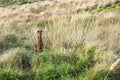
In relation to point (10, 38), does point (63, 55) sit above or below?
above

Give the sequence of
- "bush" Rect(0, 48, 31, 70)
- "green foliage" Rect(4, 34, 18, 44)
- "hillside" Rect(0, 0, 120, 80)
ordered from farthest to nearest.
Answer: "green foliage" Rect(4, 34, 18, 44), "bush" Rect(0, 48, 31, 70), "hillside" Rect(0, 0, 120, 80)

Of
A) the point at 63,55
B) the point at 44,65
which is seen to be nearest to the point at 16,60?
the point at 44,65

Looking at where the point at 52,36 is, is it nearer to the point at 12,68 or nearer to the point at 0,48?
the point at 0,48

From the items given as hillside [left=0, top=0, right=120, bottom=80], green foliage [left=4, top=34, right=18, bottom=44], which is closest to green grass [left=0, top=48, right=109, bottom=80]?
hillside [left=0, top=0, right=120, bottom=80]

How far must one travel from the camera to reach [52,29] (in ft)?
28.3

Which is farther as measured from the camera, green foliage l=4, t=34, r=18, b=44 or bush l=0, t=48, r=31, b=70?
green foliage l=4, t=34, r=18, b=44

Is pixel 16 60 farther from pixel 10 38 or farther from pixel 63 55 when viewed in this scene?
pixel 10 38

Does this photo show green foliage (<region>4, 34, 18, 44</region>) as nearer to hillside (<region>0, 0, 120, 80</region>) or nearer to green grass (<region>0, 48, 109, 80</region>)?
hillside (<region>0, 0, 120, 80</region>)

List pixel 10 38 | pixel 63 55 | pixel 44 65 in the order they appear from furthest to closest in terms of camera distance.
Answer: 1. pixel 10 38
2. pixel 63 55
3. pixel 44 65

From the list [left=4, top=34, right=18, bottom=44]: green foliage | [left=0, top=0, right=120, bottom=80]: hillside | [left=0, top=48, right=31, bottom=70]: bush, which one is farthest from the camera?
[left=4, top=34, right=18, bottom=44]: green foliage

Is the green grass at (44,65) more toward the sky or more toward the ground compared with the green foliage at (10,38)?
more toward the sky

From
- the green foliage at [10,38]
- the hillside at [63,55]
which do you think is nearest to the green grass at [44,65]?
the hillside at [63,55]

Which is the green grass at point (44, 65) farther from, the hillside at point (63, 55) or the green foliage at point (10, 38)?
the green foliage at point (10, 38)

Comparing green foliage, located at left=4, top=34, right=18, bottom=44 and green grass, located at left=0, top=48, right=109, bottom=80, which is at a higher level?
green grass, located at left=0, top=48, right=109, bottom=80
